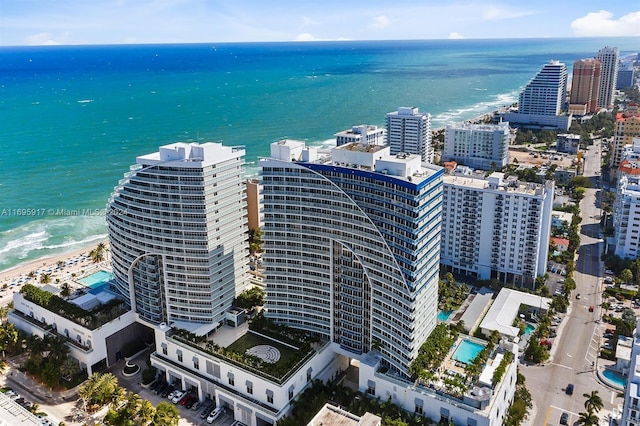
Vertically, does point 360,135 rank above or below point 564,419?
above

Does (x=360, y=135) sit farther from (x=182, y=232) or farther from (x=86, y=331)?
(x=86, y=331)

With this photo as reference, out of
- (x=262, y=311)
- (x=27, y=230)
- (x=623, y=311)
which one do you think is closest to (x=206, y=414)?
(x=262, y=311)

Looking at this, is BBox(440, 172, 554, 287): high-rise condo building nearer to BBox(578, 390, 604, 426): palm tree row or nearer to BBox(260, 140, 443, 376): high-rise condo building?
BBox(260, 140, 443, 376): high-rise condo building

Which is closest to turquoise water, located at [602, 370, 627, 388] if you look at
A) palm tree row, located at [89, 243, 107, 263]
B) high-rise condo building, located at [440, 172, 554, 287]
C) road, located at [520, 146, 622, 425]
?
road, located at [520, 146, 622, 425]

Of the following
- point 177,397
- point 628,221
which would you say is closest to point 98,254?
point 177,397

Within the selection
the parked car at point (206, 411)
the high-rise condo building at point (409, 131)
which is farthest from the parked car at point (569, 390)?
the high-rise condo building at point (409, 131)

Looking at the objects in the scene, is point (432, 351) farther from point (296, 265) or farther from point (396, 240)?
point (296, 265)
